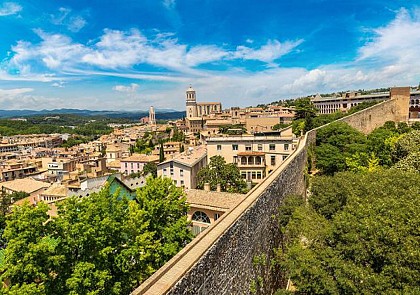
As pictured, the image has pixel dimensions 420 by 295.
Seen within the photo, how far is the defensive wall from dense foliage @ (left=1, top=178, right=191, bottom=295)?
360 cm

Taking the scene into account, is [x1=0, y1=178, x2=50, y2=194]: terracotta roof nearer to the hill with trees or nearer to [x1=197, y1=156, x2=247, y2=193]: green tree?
[x1=197, y1=156, x2=247, y2=193]: green tree

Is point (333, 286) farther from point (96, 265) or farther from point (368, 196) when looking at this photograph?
point (96, 265)

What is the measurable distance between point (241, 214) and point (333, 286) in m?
2.84

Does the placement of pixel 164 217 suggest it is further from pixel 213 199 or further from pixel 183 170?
pixel 183 170

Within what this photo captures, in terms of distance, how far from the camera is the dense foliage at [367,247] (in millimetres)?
6711

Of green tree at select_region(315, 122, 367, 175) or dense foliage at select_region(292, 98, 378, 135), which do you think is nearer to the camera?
green tree at select_region(315, 122, 367, 175)

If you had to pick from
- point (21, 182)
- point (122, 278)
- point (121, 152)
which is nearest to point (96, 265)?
point (122, 278)

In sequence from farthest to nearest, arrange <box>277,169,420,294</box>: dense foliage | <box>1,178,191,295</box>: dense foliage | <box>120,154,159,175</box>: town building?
<box>120,154,159,175</box>: town building → <box>1,178,191,295</box>: dense foliage → <box>277,169,420,294</box>: dense foliage

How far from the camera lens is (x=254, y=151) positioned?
3334cm

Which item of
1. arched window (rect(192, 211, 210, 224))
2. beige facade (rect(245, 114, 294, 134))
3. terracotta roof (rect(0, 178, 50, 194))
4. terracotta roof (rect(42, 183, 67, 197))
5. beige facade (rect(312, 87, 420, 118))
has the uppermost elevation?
beige facade (rect(312, 87, 420, 118))

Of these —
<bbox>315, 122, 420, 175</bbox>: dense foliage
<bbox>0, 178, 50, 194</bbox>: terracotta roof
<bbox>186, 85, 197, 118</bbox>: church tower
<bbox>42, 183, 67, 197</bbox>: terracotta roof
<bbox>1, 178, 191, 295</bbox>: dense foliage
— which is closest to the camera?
<bbox>1, 178, 191, 295</bbox>: dense foliage

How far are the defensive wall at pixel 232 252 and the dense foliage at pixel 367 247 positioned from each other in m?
1.21

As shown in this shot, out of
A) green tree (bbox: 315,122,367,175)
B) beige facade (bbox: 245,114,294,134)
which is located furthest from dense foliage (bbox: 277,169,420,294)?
beige facade (bbox: 245,114,294,134)

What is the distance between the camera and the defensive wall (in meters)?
5.36
